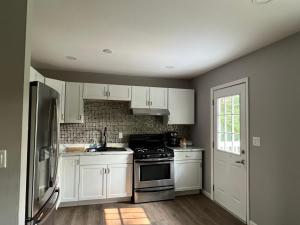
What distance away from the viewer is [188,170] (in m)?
3.95

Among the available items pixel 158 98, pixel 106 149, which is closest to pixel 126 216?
pixel 106 149

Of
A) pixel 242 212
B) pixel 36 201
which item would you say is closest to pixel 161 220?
pixel 242 212

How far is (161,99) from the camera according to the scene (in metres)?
4.16

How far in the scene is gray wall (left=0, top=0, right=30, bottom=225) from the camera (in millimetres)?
1334

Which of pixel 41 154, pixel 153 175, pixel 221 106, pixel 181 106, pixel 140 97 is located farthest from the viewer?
pixel 181 106

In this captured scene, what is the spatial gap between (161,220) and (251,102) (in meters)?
2.11

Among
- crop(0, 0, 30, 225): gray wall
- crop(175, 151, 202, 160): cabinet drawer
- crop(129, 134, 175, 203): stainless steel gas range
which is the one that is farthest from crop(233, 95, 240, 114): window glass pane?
crop(0, 0, 30, 225): gray wall

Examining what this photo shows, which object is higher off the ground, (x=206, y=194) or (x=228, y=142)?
(x=228, y=142)

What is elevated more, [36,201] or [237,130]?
[237,130]

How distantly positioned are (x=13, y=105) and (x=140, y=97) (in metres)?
2.78

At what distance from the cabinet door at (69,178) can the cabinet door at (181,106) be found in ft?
6.58

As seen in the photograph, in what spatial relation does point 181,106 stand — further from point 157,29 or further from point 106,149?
point 157,29

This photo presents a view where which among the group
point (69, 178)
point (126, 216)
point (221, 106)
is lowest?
point (126, 216)

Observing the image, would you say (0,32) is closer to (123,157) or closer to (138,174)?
(123,157)
